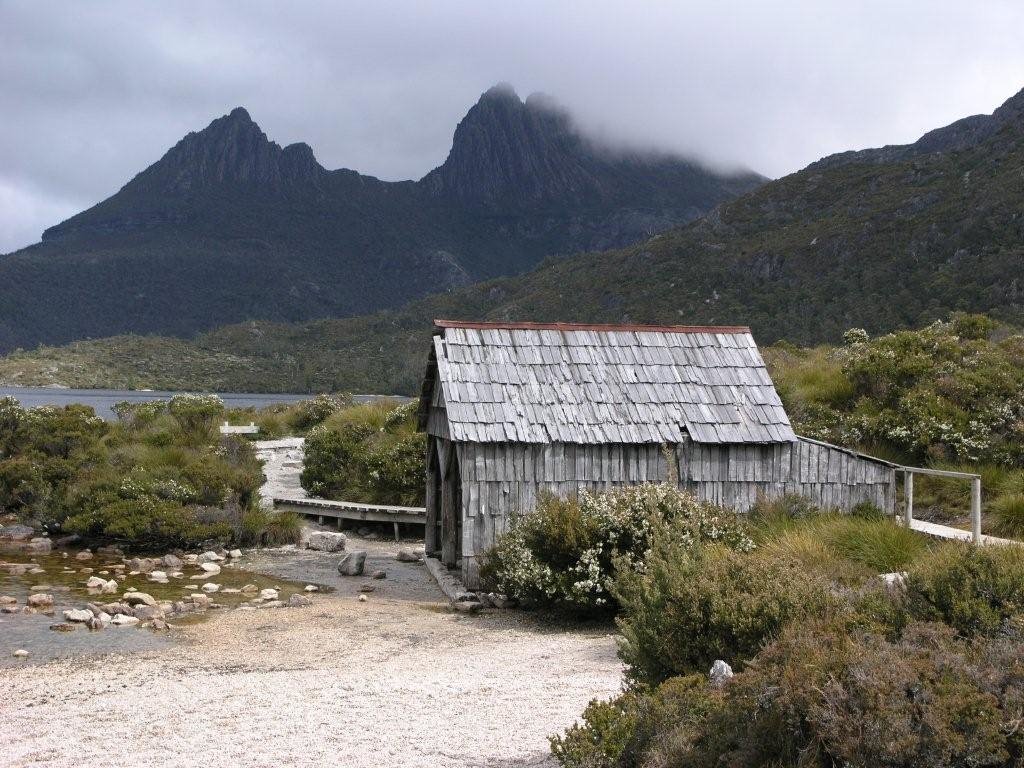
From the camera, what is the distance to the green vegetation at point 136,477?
60.2ft

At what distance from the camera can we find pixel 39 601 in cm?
1279

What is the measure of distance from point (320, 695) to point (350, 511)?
13497 millimetres

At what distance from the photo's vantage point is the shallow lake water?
1055 cm

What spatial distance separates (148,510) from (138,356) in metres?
86.1

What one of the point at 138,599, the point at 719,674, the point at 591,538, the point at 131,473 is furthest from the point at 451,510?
the point at 719,674

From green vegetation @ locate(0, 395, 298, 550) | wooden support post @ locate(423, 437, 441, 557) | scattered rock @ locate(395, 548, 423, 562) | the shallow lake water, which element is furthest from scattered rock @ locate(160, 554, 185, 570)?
wooden support post @ locate(423, 437, 441, 557)

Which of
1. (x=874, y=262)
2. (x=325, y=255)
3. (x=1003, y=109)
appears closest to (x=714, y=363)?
(x=874, y=262)

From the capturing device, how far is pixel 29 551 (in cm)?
1798

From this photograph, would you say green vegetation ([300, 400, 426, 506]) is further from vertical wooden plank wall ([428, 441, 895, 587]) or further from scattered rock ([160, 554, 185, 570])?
vertical wooden plank wall ([428, 441, 895, 587])

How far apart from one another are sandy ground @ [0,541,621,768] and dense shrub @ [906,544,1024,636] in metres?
2.65

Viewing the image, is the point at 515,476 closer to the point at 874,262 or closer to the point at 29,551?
the point at 29,551

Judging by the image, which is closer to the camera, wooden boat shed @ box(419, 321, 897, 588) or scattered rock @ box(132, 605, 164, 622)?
scattered rock @ box(132, 605, 164, 622)

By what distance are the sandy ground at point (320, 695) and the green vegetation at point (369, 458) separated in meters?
10.2

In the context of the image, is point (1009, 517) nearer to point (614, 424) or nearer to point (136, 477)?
point (614, 424)
